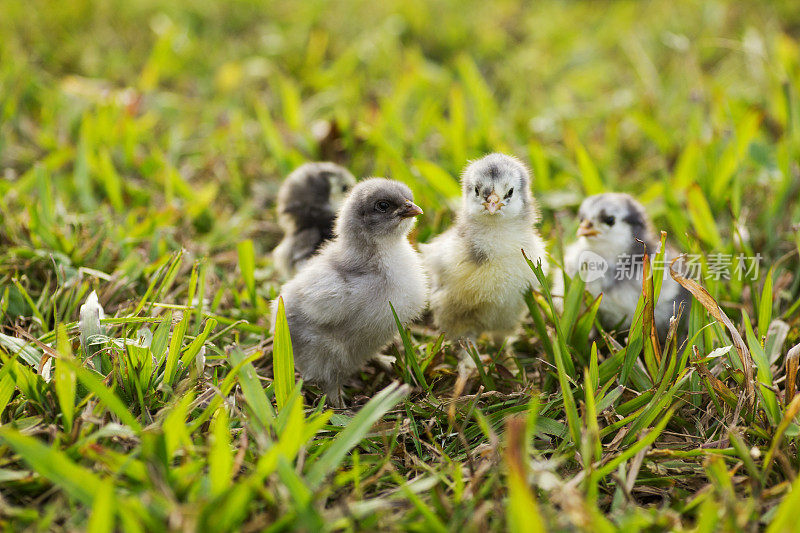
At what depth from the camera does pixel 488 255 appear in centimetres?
281

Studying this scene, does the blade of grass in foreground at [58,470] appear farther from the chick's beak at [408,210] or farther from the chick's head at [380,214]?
the chick's beak at [408,210]

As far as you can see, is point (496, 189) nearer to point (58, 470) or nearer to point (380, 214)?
point (380, 214)

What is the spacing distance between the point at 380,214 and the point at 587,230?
1106 mm

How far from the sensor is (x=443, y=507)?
6.44ft

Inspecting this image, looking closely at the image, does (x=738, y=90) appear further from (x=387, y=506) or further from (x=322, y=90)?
(x=387, y=506)

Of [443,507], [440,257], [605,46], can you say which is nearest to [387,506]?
[443,507]

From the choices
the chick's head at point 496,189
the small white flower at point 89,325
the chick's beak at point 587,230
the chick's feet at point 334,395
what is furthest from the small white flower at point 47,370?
the chick's beak at point 587,230

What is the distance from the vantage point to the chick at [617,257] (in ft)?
9.98

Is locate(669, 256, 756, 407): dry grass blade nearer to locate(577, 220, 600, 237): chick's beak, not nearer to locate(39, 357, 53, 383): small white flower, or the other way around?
locate(577, 220, 600, 237): chick's beak

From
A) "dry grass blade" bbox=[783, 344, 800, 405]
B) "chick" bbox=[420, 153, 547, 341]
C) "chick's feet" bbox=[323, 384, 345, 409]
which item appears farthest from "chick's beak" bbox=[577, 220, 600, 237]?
"chick's feet" bbox=[323, 384, 345, 409]

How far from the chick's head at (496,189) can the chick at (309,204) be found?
89 cm

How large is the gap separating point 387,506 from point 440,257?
1325 millimetres

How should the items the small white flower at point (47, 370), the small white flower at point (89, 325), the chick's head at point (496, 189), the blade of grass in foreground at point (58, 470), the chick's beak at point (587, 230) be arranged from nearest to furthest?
1. the blade of grass in foreground at point (58, 470)
2. the small white flower at point (47, 370)
3. the small white flower at point (89, 325)
4. the chick's head at point (496, 189)
5. the chick's beak at point (587, 230)

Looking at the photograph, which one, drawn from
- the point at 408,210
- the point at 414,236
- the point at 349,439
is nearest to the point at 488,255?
the point at 408,210
